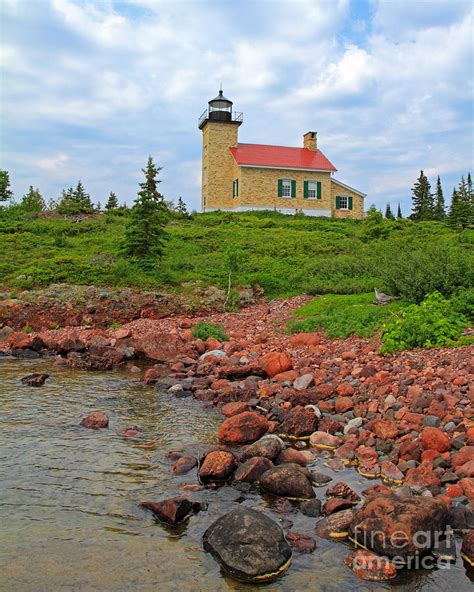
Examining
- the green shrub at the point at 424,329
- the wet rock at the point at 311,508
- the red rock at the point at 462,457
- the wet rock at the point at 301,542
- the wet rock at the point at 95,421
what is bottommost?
the wet rock at the point at 301,542

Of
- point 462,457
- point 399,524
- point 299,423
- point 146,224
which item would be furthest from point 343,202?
point 399,524

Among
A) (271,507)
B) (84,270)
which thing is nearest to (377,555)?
(271,507)

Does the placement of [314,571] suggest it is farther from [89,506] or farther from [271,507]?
[89,506]

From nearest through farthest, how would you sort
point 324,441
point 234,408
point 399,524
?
point 399,524 < point 324,441 < point 234,408

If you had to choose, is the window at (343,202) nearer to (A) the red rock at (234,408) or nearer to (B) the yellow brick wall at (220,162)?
(B) the yellow brick wall at (220,162)

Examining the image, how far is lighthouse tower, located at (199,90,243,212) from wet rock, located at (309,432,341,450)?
3844 cm

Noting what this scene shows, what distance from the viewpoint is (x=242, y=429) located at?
783cm

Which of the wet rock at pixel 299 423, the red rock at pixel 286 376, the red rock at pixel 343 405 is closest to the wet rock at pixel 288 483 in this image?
the wet rock at pixel 299 423

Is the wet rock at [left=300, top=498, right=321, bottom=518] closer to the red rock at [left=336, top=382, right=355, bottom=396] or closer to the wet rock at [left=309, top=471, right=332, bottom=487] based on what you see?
the wet rock at [left=309, top=471, right=332, bottom=487]

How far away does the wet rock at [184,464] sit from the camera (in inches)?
267

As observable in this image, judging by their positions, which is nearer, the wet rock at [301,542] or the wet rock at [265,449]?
the wet rock at [301,542]

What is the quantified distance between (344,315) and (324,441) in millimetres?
7074

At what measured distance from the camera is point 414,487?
613cm

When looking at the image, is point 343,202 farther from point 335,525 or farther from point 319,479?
point 335,525
